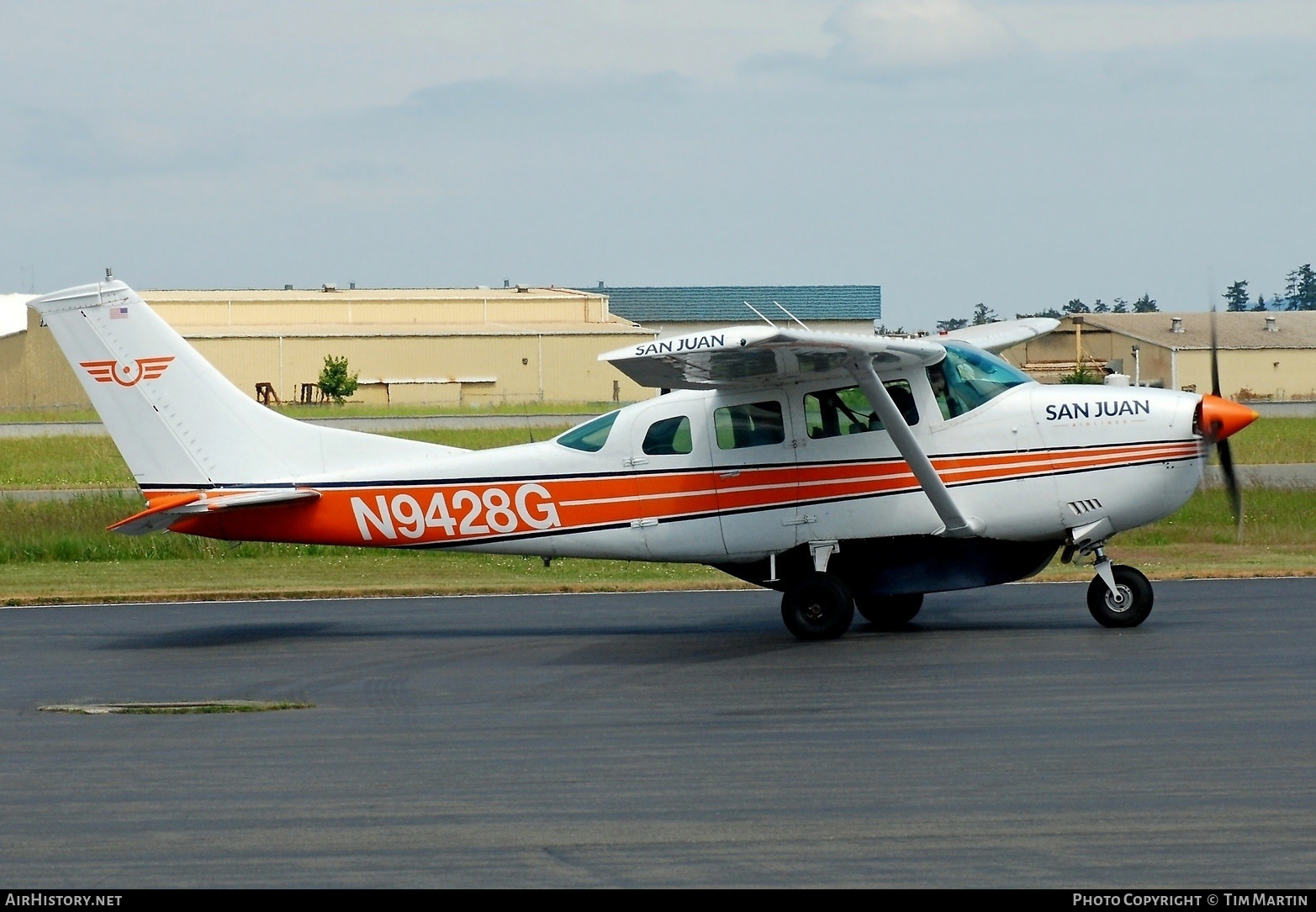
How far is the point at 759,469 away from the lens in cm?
1462

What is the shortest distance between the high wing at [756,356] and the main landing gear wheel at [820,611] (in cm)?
198

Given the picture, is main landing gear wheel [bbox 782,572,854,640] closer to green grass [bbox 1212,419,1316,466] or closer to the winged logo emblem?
the winged logo emblem

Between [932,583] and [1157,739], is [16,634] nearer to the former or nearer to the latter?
[932,583]

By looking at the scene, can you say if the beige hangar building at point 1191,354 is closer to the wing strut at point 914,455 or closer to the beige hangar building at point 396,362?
the beige hangar building at point 396,362

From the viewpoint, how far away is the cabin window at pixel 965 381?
1442cm

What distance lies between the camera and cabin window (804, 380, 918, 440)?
14.4 m

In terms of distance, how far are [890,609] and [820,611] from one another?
1451 millimetres

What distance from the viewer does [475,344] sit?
76875 mm

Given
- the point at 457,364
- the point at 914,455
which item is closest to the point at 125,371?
the point at 914,455

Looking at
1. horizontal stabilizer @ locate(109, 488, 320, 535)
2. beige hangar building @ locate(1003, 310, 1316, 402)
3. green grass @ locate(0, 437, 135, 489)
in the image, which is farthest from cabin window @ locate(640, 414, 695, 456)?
beige hangar building @ locate(1003, 310, 1316, 402)

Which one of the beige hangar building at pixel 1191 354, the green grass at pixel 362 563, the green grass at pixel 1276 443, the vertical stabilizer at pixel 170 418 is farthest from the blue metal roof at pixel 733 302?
the vertical stabilizer at pixel 170 418

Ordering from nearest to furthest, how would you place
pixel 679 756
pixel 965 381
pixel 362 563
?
pixel 679 756
pixel 965 381
pixel 362 563

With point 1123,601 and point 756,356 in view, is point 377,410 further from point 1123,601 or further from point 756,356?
point 1123,601

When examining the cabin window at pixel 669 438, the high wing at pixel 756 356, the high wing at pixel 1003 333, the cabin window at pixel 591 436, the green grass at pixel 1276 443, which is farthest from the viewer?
the green grass at pixel 1276 443
